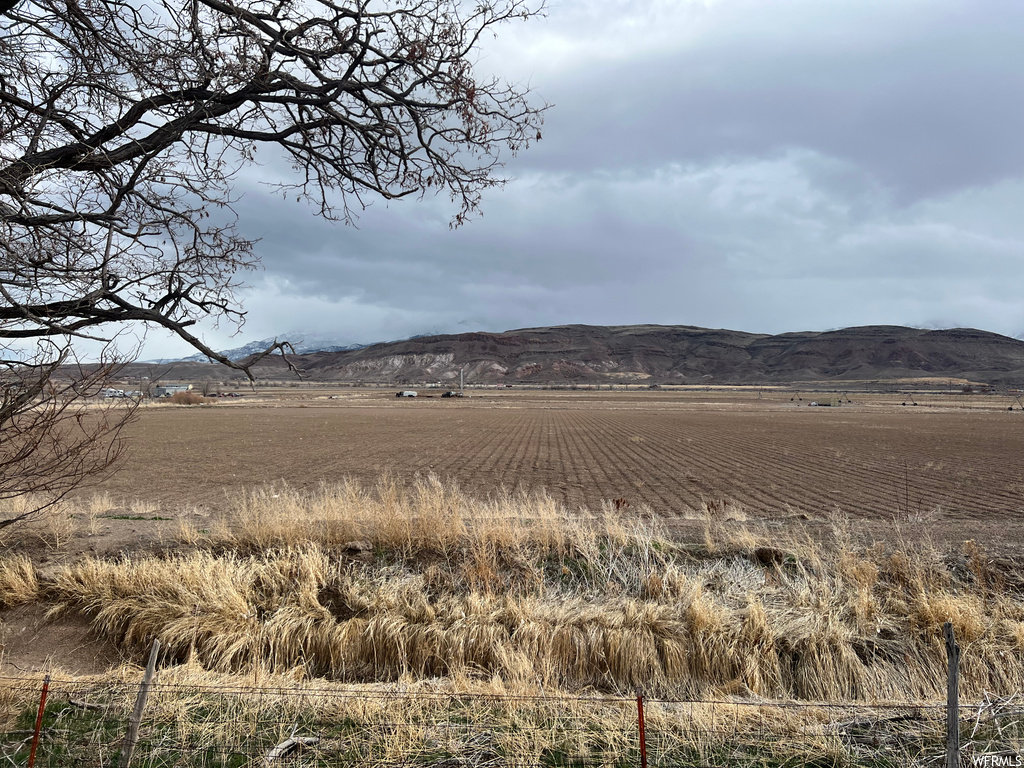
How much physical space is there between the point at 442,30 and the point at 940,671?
7825mm

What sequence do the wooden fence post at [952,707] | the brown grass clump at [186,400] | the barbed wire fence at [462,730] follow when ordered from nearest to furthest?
the wooden fence post at [952,707] → the barbed wire fence at [462,730] → the brown grass clump at [186,400]

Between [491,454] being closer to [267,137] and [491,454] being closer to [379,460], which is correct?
[379,460]

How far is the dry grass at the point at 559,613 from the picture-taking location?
633cm

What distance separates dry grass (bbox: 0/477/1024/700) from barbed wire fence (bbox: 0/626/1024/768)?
82 centimetres

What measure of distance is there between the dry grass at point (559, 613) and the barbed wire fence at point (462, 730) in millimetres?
819

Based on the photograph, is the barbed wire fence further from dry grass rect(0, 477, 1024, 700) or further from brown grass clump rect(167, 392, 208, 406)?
brown grass clump rect(167, 392, 208, 406)

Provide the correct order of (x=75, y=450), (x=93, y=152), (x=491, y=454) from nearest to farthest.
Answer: (x=93, y=152) < (x=75, y=450) < (x=491, y=454)

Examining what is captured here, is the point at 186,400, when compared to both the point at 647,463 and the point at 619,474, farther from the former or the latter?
the point at 619,474

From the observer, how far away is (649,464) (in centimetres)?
2484

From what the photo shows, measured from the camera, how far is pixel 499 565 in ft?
25.8

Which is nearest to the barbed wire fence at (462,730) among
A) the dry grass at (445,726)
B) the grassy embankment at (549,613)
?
the dry grass at (445,726)

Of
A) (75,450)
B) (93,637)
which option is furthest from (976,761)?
(93,637)

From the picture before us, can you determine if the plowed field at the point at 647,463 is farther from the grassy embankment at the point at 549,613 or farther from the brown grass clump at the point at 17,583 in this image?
the brown grass clump at the point at 17,583

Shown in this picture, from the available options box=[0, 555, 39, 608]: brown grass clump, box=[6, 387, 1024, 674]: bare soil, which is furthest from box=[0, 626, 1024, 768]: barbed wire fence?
box=[0, 555, 39, 608]: brown grass clump
